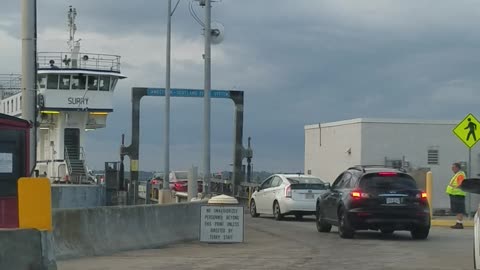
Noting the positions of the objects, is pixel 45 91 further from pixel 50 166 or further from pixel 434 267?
pixel 434 267

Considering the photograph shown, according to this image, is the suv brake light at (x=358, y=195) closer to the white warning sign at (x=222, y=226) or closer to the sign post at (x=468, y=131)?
the white warning sign at (x=222, y=226)

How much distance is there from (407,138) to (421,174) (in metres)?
1.86

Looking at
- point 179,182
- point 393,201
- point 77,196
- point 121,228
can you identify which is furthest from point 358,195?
point 179,182

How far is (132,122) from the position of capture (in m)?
35.4

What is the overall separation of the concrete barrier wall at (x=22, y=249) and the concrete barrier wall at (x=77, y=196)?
1992 cm

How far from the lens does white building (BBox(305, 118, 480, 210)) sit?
2995 cm

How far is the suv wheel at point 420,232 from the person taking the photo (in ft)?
57.6

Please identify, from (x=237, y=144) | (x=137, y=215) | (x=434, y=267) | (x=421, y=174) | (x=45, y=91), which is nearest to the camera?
(x=434, y=267)

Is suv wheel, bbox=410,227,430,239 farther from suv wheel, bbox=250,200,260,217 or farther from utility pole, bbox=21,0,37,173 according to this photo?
suv wheel, bbox=250,200,260,217

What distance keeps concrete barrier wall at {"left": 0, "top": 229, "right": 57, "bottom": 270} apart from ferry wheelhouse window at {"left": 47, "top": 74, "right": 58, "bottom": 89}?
37.3 meters

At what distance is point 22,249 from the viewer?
796 cm

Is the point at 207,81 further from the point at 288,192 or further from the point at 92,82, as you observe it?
the point at 92,82

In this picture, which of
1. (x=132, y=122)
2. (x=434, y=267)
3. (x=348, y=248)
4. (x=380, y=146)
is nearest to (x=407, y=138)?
(x=380, y=146)

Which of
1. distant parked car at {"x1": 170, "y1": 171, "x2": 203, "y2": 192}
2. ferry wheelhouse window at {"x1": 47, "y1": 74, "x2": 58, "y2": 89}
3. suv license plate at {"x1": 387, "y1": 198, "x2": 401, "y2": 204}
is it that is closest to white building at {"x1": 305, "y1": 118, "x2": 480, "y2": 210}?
distant parked car at {"x1": 170, "y1": 171, "x2": 203, "y2": 192}
